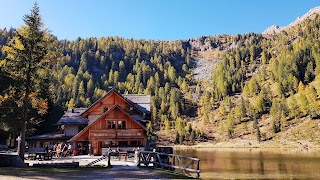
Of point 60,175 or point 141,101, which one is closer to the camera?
point 60,175

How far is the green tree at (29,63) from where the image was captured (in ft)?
95.8

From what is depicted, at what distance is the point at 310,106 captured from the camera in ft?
468

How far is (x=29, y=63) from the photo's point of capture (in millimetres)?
29750

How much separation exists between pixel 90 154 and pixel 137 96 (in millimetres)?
14381

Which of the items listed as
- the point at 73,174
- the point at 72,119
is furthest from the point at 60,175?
the point at 72,119

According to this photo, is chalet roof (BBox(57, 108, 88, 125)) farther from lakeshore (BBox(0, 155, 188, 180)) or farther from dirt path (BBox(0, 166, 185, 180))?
dirt path (BBox(0, 166, 185, 180))

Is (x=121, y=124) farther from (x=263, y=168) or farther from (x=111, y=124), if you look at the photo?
(x=263, y=168)

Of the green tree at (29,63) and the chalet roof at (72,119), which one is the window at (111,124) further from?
the green tree at (29,63)

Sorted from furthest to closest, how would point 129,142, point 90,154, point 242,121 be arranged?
point 242,121, point 129,142, point 90,154

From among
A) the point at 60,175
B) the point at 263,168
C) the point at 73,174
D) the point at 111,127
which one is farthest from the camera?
the point at 111,127

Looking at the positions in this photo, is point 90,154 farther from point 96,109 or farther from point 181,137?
point 181,137

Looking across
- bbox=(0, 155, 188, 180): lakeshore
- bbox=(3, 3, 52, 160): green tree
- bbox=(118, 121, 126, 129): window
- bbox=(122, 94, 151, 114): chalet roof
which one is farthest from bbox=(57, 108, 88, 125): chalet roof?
bbox=(0, 155, 188, 180): lakeshore

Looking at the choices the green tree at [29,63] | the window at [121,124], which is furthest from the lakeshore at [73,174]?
the window at [121,124]

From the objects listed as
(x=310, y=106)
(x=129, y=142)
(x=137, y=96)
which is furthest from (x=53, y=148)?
(x=310, y=106)
